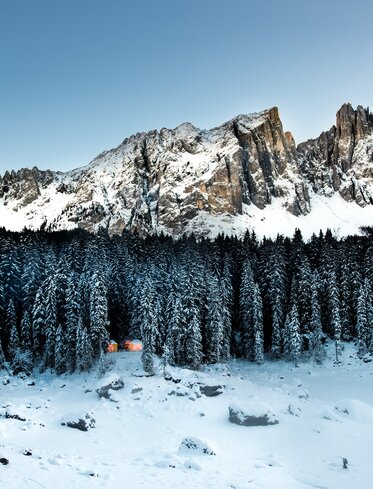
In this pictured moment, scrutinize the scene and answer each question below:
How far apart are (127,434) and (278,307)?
119ft

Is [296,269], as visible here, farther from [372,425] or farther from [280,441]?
[280,441]

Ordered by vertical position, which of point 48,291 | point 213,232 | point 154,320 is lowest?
point 154,320

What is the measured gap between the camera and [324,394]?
44031 millimetres

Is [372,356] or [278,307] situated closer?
[372,356]

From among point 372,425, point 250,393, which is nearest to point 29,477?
point 372,425

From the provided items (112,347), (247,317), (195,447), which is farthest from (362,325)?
(195,447)

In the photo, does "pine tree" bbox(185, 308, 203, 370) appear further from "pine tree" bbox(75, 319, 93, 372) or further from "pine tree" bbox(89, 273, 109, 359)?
"pine tree" bbox(75, 319, 93, 372)

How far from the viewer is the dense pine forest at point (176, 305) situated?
51969mm

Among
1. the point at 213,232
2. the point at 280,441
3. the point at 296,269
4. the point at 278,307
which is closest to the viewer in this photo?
the point at 280,441

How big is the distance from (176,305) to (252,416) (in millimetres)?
22772

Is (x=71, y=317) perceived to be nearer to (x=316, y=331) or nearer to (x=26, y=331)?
(x=26, y=331)

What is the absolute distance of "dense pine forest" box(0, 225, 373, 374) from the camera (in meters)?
52.0

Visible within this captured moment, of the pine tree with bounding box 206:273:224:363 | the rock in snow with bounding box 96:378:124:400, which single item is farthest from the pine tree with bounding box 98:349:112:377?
the pine tree with bounding box 206:273:224:363

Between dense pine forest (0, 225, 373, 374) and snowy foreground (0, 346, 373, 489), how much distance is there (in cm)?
387
